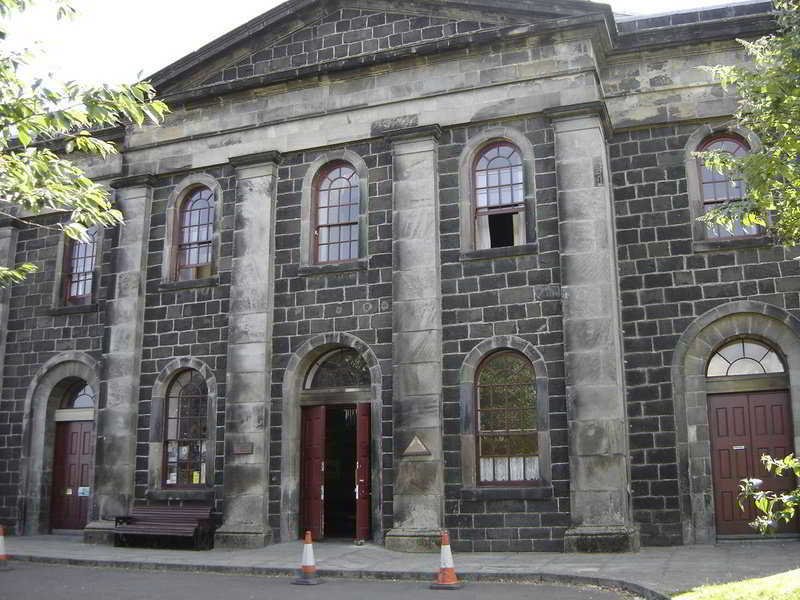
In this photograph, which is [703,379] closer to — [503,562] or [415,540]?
[503,562]

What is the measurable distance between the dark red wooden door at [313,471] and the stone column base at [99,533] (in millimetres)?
3721

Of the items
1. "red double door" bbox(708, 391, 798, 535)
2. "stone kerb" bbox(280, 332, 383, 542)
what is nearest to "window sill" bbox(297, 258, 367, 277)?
"stone kerb" bbox(280, 332, 383, 542)

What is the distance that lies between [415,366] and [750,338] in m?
5.69

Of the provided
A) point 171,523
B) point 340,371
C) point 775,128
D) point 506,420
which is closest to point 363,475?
point 340,371

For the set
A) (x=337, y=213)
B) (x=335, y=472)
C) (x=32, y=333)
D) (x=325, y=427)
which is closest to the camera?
(x=325, y=427)

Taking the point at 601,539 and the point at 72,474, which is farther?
the point at 72,474

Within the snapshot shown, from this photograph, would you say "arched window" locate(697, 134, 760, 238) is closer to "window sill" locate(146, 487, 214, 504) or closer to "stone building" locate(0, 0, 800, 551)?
"stone building" locate(0, 0, 800, 551)

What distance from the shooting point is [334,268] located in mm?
16750

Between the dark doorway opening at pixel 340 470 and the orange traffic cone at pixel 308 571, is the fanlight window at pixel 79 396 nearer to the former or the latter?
the dark doorway opening at pixel 340 470

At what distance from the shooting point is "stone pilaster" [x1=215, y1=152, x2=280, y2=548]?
1620 centimetres

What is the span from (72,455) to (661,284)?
12.9 m

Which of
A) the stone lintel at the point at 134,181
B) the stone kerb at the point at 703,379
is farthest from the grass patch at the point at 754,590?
the stone lintel at the point at 134,181

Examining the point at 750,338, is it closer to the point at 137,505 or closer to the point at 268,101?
the point at 268,101

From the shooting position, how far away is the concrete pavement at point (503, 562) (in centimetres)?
1127
